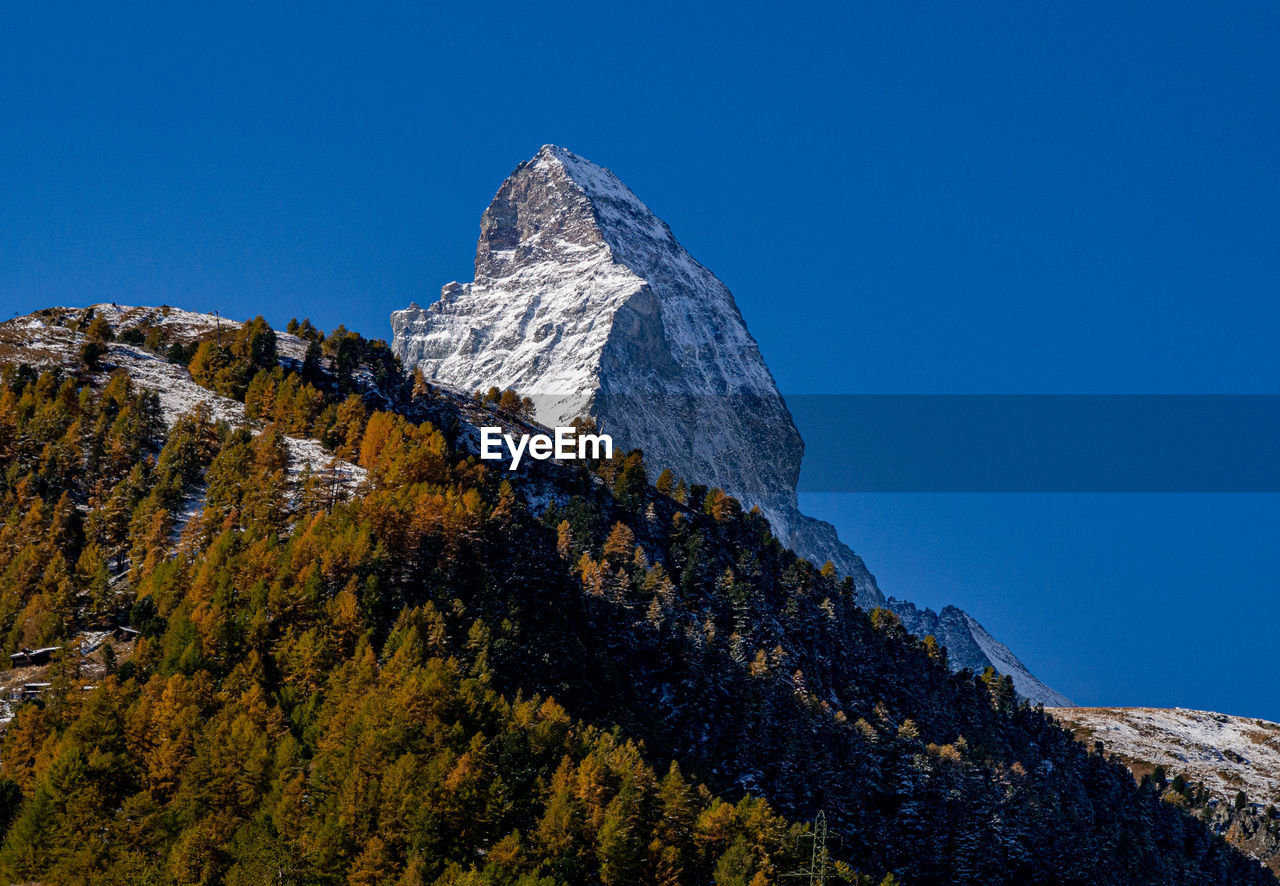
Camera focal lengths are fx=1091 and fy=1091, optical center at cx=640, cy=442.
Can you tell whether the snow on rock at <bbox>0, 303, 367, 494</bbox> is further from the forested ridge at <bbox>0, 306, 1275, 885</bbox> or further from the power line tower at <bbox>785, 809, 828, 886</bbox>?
the power line tower at <bbox>785, 809, 828, 886</bbox>

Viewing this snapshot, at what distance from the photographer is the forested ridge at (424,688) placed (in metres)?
88.8

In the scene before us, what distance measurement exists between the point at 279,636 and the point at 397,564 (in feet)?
60.5

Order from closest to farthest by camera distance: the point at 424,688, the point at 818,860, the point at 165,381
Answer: the point at 818,860, the point at 424,688, the point at 165,381

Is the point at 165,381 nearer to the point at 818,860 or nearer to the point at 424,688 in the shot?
the point at 424,688

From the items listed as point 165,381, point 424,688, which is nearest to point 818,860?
point 424,688

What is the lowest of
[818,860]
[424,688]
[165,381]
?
[818,860]

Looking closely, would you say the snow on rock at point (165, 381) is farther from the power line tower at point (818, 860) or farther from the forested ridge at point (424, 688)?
the power line tower at point (818, 860)

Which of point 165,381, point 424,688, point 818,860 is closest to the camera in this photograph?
point 818,860

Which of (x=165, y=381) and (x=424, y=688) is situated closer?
(x=424, y=688)

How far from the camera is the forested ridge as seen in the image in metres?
88.8

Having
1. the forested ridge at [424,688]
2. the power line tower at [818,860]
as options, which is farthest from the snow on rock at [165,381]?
the power line tower at [818,860]

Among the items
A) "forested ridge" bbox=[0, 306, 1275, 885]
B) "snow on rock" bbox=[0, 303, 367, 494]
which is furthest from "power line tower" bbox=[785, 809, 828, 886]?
"snow on rock" bbox=[0, 303, 367, 494]

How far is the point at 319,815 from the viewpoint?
3474 inches

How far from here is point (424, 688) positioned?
10012 cm
